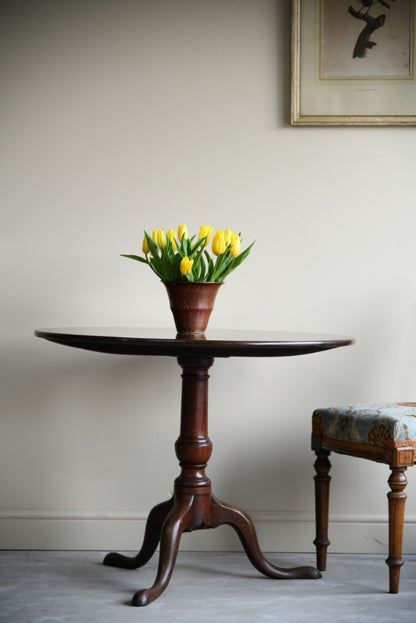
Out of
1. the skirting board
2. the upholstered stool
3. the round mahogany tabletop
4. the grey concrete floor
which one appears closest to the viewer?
the round mahogany tabletop

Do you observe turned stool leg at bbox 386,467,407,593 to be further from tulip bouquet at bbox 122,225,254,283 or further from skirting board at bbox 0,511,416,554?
tulip bouquet at bbox 122,225,254,283

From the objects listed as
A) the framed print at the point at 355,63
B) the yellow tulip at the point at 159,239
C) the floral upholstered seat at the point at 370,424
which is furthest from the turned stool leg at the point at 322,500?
the framed print at the point at 355,63

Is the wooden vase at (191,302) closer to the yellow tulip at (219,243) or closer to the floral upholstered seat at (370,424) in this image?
the yellow tulip at (219,243)

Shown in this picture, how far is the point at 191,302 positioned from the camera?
6.93ft

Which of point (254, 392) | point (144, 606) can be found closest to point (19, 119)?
point (254, 392)

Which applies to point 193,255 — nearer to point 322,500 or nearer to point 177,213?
point 177,213

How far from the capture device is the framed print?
267cm

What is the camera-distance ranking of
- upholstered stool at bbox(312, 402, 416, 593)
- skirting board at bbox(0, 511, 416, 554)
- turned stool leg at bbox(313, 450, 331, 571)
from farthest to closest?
skirting board at bbox(0, 511, 416, 554) < turned stool leg at bbox(313, 450, 331, 571) < upholstered stool at bbox(312, 402, 416, 593)

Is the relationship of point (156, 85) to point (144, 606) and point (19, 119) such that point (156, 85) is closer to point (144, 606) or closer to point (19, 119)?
point (19, 119)

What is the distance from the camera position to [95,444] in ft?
8.82

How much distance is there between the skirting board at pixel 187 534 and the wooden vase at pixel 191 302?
2.94ft

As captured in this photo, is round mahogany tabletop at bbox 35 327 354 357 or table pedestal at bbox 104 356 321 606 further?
table pedestal at bbox 104 356 321 606

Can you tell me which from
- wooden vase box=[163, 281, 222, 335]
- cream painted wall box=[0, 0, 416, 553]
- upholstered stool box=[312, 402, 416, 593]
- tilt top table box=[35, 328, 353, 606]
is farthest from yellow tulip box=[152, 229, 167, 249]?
upholstered stool box=[312, 402, 416, 593]

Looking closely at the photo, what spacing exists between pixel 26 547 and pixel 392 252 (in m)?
1.74
